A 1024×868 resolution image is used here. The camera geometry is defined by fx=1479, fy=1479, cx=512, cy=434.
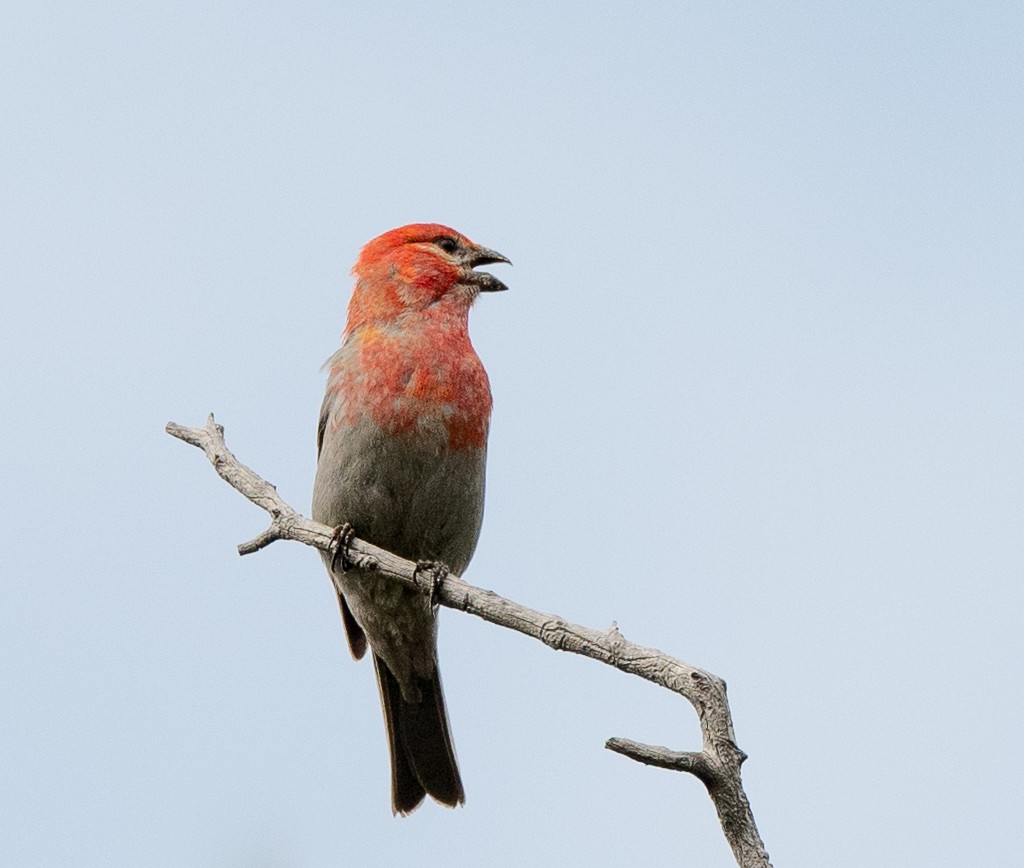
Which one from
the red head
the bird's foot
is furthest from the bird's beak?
the bird's foot

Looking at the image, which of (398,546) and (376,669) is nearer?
(398,546)

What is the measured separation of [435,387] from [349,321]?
94cm

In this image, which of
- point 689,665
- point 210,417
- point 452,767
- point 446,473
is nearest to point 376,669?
point 452,767

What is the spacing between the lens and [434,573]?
6.28 metres

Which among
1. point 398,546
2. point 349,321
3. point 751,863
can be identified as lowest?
point 751,863

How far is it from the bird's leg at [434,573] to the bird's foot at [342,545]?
540 millimetres

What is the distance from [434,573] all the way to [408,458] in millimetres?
789

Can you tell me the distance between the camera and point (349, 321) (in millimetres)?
7680

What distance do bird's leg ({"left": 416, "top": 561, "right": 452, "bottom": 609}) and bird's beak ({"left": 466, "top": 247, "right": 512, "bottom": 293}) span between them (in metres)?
1.93

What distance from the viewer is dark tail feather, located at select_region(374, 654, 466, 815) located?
7.78m

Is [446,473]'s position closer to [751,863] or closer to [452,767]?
[452,767]

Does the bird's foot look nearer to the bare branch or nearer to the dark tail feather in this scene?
the bare branch

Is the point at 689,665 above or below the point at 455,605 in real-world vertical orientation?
below

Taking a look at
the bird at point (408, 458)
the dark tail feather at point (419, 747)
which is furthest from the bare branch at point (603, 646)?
the dark tail feather at point (419, 747)
